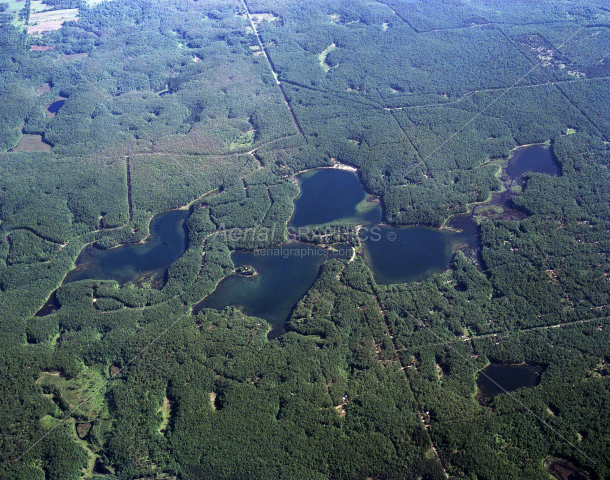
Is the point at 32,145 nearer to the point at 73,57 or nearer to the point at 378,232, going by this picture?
the point at 73,57

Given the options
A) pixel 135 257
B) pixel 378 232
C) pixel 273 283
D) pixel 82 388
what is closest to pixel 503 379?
pixel 378 232

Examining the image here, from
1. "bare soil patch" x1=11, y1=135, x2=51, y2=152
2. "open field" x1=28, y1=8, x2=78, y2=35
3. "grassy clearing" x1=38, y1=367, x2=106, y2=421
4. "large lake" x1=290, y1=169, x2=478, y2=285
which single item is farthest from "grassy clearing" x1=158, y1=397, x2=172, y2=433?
"open field" x1=28, y1=8, x2=78, y2=35

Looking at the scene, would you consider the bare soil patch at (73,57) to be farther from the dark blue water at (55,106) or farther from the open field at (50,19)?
the dark blue water at (55,106)

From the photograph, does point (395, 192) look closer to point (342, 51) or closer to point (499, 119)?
point (499, 119)

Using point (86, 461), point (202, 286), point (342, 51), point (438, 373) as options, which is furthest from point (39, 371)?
point (342, 51)

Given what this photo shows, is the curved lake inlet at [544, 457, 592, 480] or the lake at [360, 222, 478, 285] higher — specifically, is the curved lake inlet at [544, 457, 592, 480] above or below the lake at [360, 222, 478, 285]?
above

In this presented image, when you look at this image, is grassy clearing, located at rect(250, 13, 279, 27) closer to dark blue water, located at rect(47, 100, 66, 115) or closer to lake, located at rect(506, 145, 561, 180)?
dark blue water, located at rect(47, 100, 66, 115)
